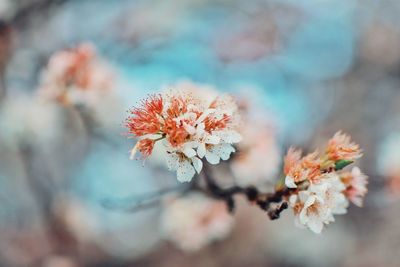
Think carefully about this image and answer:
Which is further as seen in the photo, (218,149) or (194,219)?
(194,219)

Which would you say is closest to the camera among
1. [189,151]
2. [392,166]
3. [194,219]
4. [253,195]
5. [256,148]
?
[189,151]

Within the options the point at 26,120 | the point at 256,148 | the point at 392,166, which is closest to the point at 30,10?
the point at 26,120

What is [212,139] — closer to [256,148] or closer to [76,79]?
[256,148]

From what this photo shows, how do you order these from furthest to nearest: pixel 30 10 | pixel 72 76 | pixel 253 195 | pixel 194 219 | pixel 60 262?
pixel 60 262 → pixel 30 10 → pixel 194 219 → pixel 72 76 → pixel 253 195

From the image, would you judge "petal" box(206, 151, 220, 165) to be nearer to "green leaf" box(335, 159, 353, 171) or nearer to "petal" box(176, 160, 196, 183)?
"petal" box(176, 160, 196, 183)

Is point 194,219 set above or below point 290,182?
above

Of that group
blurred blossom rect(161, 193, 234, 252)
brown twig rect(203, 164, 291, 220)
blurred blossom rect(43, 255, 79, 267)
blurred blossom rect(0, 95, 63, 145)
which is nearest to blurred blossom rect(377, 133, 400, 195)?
blurred blossom rect(161, 193, 234, 252)
